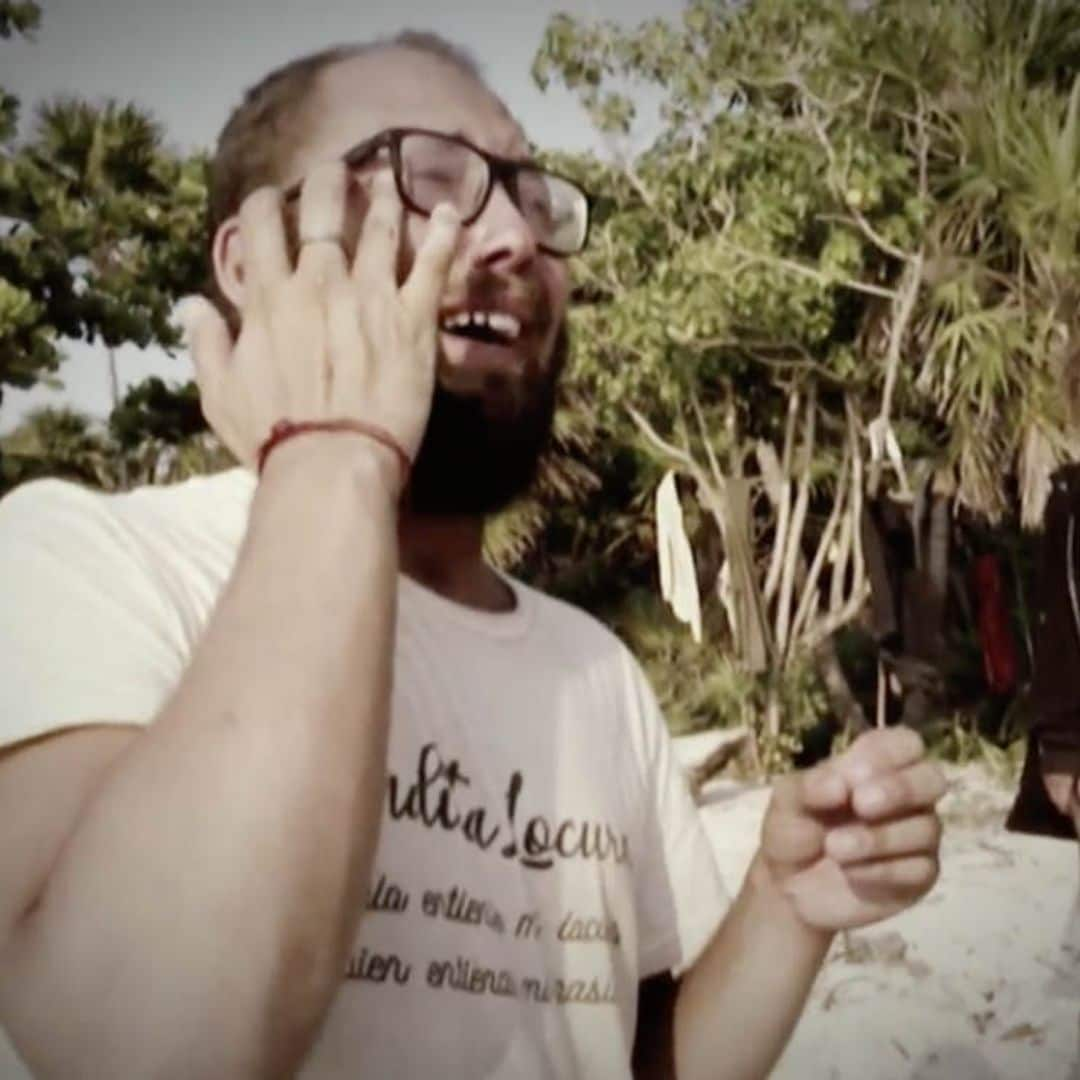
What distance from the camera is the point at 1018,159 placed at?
687 millimetres

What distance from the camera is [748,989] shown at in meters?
0.41

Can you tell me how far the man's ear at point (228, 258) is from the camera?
0.33 meters

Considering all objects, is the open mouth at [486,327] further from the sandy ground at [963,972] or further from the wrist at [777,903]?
the sandy ground at [963,972]

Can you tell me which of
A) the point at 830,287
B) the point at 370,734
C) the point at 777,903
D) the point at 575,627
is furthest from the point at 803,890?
the point at 830,287

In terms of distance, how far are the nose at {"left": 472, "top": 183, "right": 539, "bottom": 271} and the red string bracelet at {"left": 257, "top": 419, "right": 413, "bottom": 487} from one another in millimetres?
159

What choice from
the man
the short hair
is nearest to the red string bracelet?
the man

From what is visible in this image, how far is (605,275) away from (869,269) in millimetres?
188

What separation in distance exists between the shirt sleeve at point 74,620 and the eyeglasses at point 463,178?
0.10 metres

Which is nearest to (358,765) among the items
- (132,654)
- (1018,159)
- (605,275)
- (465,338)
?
(132,654)

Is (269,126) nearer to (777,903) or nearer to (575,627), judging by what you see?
(575,627)

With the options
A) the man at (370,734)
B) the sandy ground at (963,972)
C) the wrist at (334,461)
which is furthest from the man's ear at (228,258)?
the sandy ground at (963,972)

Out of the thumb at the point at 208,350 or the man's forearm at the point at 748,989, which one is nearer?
the thumb at the point at 208,350

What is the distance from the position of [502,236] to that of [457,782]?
0.18 meters

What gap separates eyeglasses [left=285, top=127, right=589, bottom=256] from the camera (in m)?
0.35
